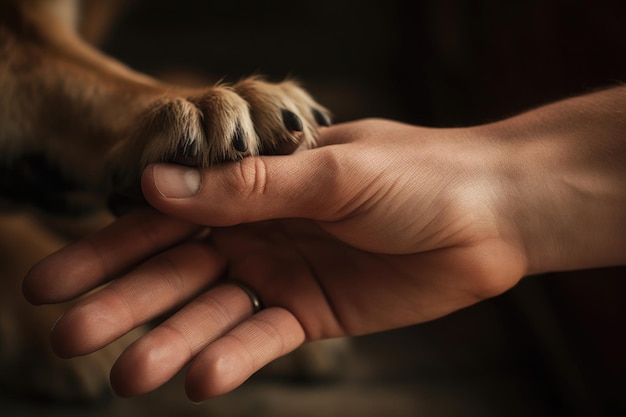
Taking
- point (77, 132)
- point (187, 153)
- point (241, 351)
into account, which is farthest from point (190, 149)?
point (77, 132)

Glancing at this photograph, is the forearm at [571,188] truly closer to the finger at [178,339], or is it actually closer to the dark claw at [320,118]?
the dark claw at [320,118]

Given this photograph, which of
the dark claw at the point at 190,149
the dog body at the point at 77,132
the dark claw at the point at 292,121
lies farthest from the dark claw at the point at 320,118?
the dark claw at the point at 190,149

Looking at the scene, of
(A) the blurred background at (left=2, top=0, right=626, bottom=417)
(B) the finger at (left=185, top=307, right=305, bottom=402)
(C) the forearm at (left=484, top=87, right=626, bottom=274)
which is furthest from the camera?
(A) the blurred background at (left=2, top=0, right=626, bottom=417)

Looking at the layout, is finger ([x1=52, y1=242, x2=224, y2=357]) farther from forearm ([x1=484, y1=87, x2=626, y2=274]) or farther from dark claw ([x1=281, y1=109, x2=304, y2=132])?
forearm ([x1=484, y1=87, x2=626, y2=274])

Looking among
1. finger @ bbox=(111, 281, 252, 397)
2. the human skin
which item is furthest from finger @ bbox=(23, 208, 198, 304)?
finger @ bbox=(111, 281, 252, 397)

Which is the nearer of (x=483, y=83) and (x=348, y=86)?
(x=483, y=83)

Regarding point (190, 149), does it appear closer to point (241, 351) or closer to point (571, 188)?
point (241, 351)

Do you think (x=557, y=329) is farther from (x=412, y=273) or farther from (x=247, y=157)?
(x=247, y=157)

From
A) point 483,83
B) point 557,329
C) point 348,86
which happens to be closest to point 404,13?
point 348,86
